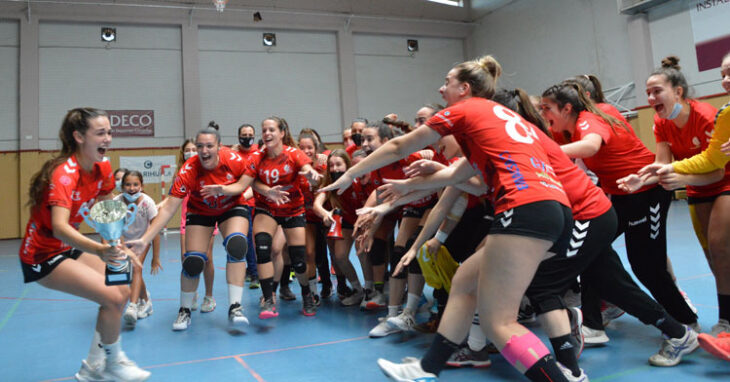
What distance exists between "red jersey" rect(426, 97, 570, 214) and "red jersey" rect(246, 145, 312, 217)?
262cm

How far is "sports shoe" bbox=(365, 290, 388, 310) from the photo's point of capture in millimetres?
4605

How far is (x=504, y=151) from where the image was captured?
7.28ft

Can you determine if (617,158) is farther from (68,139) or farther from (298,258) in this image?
(68,139)

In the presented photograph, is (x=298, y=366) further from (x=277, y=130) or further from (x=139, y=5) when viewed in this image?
(x=139, y=5)

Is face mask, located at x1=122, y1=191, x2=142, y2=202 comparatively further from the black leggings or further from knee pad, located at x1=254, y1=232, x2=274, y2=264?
the black leggings

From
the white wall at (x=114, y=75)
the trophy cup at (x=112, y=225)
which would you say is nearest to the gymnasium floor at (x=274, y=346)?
the trophy cup at (x=112, y=225)

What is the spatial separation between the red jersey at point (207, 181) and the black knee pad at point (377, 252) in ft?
4.35

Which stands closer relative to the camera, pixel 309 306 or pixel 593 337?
pixel 593 337

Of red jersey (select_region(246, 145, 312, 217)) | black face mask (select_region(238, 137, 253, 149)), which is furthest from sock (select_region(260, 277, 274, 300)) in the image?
black face mask (select_region(238, 137, 253, 149))

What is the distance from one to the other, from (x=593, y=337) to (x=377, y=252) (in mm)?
1999

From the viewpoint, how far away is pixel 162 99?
50.8 feet

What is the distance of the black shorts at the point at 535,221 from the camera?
2051mm


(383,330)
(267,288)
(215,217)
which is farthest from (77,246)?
(383,330)

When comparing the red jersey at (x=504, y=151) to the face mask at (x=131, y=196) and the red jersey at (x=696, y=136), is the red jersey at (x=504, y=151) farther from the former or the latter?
the face mask at (x=131, y=196)
